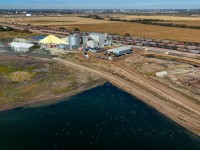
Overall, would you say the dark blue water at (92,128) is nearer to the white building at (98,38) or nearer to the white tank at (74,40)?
the white tank at (74,40)

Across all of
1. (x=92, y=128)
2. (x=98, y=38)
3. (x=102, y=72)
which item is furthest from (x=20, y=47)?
(x=92, y=128)

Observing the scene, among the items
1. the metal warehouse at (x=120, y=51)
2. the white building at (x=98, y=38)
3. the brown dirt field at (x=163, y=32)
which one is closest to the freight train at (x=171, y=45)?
the white building at (x=98, y=38)

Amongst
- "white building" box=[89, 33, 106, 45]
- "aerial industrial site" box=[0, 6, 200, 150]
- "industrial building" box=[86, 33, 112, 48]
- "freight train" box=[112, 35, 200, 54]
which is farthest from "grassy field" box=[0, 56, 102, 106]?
"freight train" box=[112, 35, 200, 54]

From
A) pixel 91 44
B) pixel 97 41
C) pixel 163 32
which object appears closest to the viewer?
pixel 91 44

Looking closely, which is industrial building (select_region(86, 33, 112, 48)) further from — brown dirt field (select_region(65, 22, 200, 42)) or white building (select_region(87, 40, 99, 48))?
brown dirt field (select_region(65, 22, 200, 42))

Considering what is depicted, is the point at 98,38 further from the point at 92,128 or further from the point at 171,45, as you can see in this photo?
the point at 92,128

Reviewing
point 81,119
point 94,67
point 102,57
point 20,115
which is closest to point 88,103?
point 81,119

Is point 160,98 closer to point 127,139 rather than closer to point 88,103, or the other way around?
point 88,103
